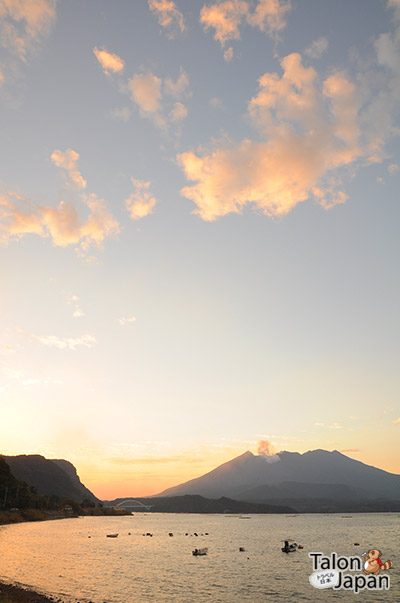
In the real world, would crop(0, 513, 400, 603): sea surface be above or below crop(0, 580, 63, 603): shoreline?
below

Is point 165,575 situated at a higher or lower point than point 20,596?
lower

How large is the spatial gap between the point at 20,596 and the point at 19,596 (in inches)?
5.4

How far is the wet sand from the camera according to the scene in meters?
42.1

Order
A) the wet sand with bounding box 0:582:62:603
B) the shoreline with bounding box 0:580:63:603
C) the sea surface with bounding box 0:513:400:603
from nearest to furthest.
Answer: the wet sand with bounding box 0:582:62:603
the shoreline with bounding box 0:580:63:603
the sea surface with bounding box 0:513:400:603

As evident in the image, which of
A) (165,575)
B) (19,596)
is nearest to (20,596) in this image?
(19,596)

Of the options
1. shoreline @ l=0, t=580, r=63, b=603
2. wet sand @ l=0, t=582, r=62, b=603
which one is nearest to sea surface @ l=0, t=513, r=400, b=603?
shoreline @ l=0, t=580, r=63, b=603

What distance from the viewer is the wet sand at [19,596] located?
138ft

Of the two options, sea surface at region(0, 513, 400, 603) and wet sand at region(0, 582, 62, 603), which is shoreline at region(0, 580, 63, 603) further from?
sea surface at region(0, 513, 400, 603)

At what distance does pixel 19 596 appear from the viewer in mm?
44906

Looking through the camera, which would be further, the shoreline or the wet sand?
the shoreline

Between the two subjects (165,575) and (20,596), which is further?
(165,575)

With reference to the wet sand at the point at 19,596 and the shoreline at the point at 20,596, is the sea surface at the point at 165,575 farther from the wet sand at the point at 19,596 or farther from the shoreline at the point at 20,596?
the wet sand at the point at 19,596

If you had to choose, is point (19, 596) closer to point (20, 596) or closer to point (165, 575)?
point (20, 596)

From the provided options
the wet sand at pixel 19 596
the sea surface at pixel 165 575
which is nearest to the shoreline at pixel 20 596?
the wet sand at pixel 19 596
